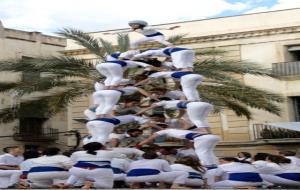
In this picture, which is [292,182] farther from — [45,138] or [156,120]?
[45,138]

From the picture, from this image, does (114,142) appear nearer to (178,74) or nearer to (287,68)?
(178,74)

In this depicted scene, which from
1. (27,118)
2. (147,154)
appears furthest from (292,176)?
(27,118)

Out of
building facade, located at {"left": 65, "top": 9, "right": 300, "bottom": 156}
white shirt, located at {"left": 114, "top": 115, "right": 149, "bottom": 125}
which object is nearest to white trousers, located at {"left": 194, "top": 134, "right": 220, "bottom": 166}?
white shirt, located at {"left": 114, "top": 115, "right": 149, "bottom": 125}

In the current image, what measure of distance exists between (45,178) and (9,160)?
1506 mm

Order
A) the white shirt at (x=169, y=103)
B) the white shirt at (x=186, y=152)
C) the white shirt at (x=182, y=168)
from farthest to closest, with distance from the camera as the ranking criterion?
the white shirt at (x=186, y=152), the white shirt at (x=169, y=103), the white shirt at (x=182, y=168)

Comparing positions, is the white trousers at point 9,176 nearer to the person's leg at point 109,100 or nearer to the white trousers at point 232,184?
the person's leg at point 109,100

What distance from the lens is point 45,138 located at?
31.8 m

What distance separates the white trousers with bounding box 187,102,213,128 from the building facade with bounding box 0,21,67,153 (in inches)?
826

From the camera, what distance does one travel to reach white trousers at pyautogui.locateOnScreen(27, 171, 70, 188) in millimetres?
9594

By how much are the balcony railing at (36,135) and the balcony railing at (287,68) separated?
47.3 ft

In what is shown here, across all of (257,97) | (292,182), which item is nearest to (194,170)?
(292,182)

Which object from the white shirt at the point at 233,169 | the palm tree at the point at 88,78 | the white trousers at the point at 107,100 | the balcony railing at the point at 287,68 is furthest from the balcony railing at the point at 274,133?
the white shirt at the point at 233,169

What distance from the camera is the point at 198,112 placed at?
10.0 m

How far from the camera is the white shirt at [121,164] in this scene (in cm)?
991
